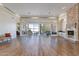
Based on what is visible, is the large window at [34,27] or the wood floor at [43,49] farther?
the large window at [34,27]

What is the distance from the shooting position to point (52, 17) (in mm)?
18156

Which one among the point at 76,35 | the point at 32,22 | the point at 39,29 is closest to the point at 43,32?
the point at 39,29

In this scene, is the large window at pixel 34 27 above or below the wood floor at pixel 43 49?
above

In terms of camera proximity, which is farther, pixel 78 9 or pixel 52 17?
pixel 52 17

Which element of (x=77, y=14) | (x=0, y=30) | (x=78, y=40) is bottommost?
(x=78, y=40)

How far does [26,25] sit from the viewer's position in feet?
61.1

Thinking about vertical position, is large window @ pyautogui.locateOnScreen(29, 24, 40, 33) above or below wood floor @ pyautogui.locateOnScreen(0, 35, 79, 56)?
above

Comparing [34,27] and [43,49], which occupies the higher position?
→ [34,27]

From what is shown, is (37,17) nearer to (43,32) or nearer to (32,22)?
(32,22)

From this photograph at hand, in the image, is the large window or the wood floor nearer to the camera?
the wood floor

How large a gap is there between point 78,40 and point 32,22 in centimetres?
966

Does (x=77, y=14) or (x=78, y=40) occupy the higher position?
(x=77, y=14)

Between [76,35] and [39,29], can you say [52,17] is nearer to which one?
[39,29]

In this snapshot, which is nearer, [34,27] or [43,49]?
[43,49]
